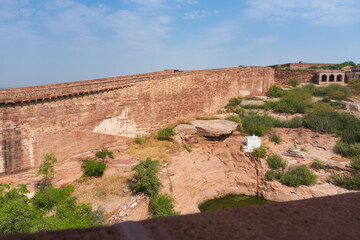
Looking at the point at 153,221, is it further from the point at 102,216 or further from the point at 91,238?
the point at 102,216

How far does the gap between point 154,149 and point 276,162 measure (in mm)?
5874

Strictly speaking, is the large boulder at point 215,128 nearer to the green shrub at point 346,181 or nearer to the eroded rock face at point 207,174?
the eroded rock face at point 207,174

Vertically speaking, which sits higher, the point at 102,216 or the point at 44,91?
the point at 44,91

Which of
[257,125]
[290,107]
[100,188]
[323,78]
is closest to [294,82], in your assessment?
[323,78]

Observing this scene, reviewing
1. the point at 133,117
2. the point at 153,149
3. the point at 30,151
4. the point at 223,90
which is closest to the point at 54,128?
the point at 30,151

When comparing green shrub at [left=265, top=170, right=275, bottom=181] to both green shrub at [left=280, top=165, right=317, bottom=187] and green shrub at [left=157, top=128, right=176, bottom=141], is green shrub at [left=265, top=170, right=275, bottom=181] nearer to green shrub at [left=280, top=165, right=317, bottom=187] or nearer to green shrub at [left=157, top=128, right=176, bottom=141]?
green shrub at [left=280, top=165, right=317, bottom=187]

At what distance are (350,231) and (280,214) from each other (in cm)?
33

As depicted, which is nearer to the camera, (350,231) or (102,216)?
(350,231)

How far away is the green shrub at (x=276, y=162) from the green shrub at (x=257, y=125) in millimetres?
2046

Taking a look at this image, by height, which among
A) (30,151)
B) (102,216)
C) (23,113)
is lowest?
(102,216)

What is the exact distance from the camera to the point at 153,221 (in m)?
1.18

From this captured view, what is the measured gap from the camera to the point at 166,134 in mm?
11828

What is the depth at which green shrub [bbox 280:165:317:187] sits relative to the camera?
363 inches

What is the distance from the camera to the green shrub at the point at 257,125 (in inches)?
499
